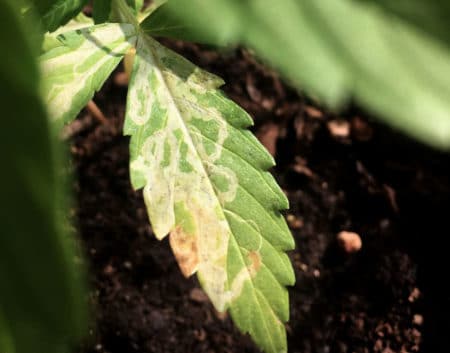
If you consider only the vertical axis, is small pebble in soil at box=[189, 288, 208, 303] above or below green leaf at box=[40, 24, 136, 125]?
below

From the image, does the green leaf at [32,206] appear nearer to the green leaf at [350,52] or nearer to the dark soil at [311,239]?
the green leaf at [350,52]

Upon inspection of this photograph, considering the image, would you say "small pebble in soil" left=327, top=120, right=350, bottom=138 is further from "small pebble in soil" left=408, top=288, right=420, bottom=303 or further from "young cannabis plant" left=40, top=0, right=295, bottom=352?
"young cannabis plant" left=40, top=0, right=295, bottom=352

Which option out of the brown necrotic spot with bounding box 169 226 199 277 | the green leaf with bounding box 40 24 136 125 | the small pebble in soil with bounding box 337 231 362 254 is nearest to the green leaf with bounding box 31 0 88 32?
the green leaf with bounding box 40 24 136 125

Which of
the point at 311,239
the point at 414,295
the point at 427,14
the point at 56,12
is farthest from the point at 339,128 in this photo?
the point at 427,14

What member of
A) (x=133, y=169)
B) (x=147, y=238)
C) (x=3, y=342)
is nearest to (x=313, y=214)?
(x=147, y=238)

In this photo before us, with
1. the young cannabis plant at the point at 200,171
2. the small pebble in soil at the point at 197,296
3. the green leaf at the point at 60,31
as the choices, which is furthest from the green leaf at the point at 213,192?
the small pebble in soil at the point at 197,296

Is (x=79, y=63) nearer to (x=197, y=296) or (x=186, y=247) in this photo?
(x=186, y=247)
